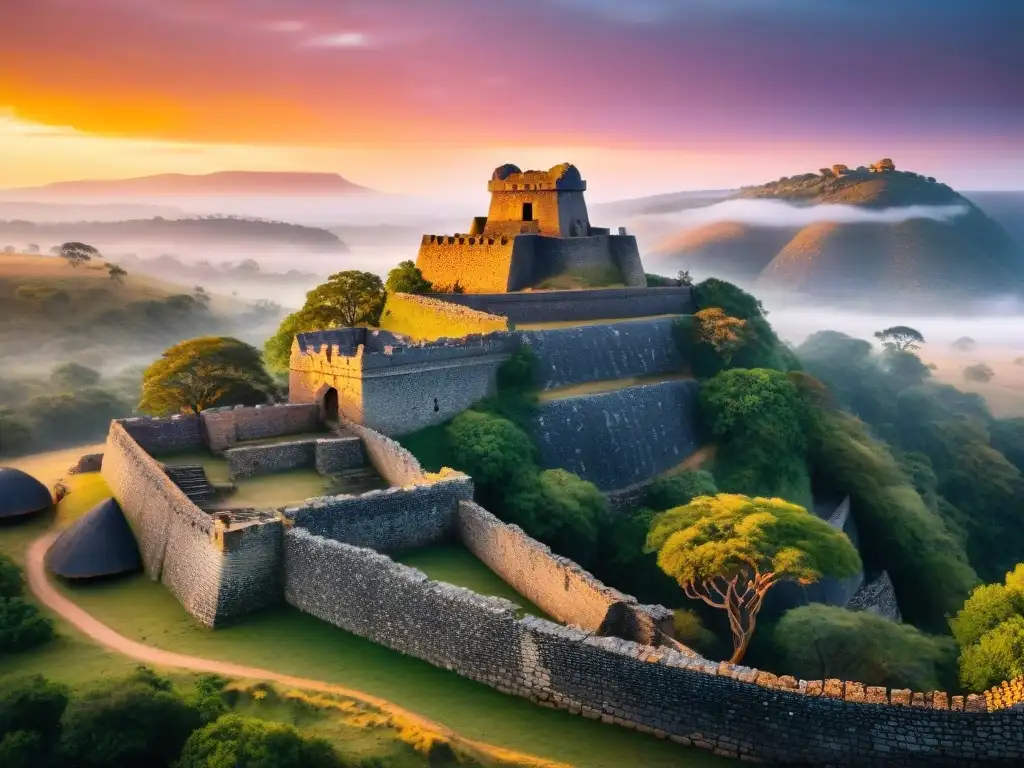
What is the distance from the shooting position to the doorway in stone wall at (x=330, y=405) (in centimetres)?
2925

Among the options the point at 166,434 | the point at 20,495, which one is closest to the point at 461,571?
the point at 166,434

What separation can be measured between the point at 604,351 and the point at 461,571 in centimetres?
1740

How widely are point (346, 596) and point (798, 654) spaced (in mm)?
11578

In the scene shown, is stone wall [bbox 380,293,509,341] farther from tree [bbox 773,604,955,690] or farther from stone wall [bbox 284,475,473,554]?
tree [bbox 773,604,955,690]

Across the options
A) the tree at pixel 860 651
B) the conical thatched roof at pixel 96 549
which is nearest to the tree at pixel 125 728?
the conical thatched roof at pixel 96 549

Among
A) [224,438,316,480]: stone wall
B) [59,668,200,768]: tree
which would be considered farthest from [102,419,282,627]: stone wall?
[59,668,200,768]: tree

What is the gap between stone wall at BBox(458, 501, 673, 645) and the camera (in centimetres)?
1750

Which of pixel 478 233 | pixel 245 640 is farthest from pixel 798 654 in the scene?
pixel 478 233

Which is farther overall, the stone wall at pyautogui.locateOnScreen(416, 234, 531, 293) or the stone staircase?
the stone wall at pyautogui.locateOnScreen(416, 234, 531, 293)

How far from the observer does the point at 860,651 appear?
21.8 m

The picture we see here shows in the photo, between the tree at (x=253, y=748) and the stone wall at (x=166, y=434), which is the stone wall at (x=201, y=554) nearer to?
the stone wall at (x=166, y=434)

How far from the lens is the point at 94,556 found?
2130 centimetres

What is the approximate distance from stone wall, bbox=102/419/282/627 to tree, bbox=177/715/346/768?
549 centimetres

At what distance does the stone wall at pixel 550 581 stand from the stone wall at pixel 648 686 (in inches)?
107
